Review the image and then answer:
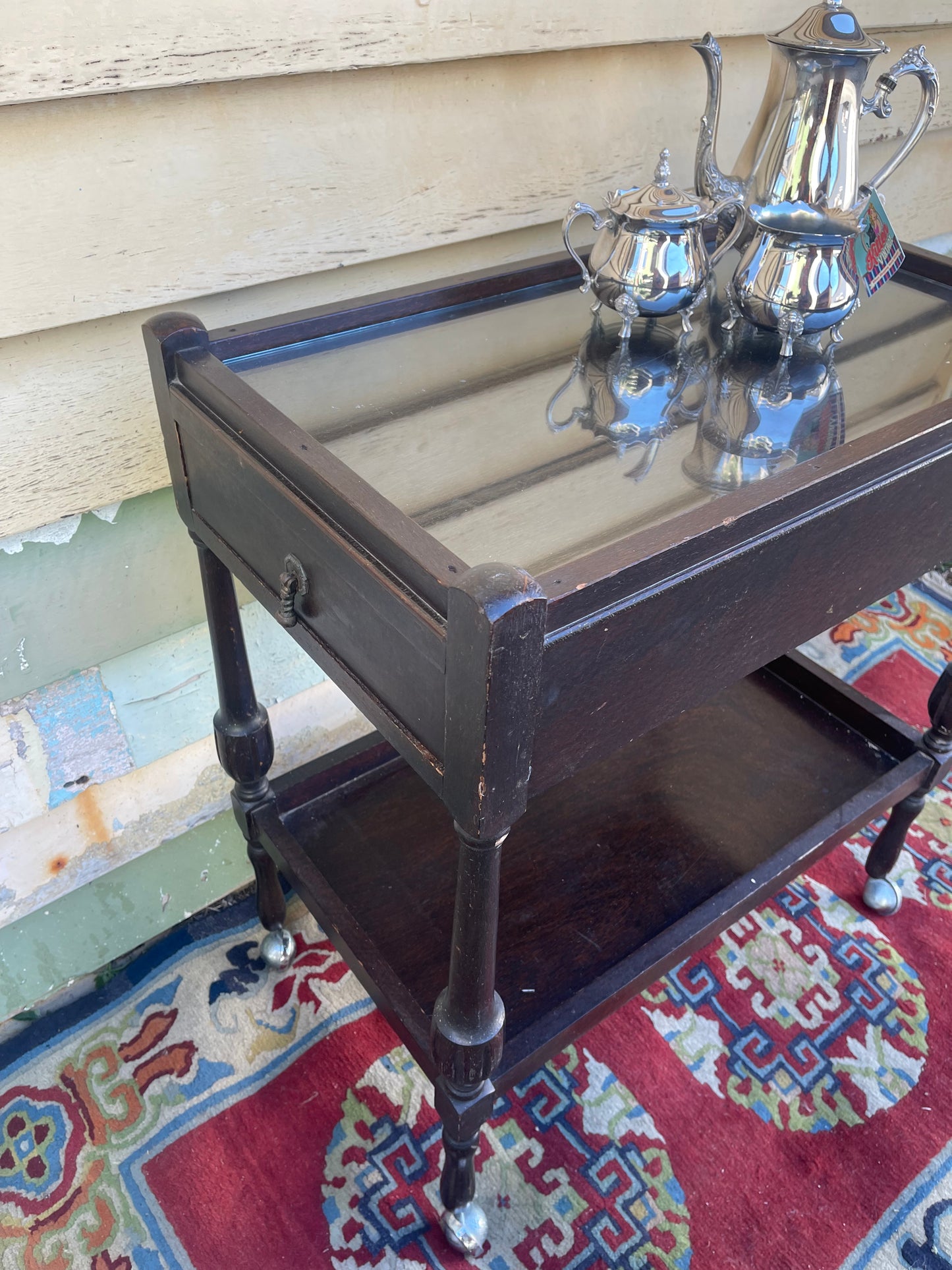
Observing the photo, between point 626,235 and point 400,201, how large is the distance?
0.27 metres

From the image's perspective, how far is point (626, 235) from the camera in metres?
0.88

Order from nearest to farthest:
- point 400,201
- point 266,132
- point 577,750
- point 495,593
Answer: point 495,593
point 577,750
point 266,132
point 400,201

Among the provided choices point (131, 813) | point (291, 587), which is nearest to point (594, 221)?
point (291, 587)

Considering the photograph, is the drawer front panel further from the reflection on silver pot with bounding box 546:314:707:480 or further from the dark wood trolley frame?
the reflection on silver pot with bounding box 546:314:707:480

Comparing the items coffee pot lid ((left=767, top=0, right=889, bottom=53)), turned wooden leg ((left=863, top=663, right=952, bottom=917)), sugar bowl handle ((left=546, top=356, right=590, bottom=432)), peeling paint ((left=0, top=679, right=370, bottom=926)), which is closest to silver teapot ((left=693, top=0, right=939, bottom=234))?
coffee pot lid ((left=767, top=0, right=889, bottom=53))

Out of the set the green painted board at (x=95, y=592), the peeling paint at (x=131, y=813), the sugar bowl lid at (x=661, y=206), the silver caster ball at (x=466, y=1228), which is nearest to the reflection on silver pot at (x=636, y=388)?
the sugar bowl lid at (x=661, y=206)

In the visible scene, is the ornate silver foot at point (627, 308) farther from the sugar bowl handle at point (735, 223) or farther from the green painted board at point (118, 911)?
the green painted board at point (118, 911)

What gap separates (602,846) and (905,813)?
427mm

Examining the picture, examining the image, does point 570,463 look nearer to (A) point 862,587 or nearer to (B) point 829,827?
(A) point 862,587

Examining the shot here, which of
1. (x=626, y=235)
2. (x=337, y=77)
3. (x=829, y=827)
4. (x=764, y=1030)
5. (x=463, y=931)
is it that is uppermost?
(x=337, y=77)

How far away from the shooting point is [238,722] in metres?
1.03

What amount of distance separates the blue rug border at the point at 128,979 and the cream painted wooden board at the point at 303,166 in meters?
0.80

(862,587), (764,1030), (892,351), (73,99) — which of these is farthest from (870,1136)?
(73,99)

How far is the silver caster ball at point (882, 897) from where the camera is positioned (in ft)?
4.34
